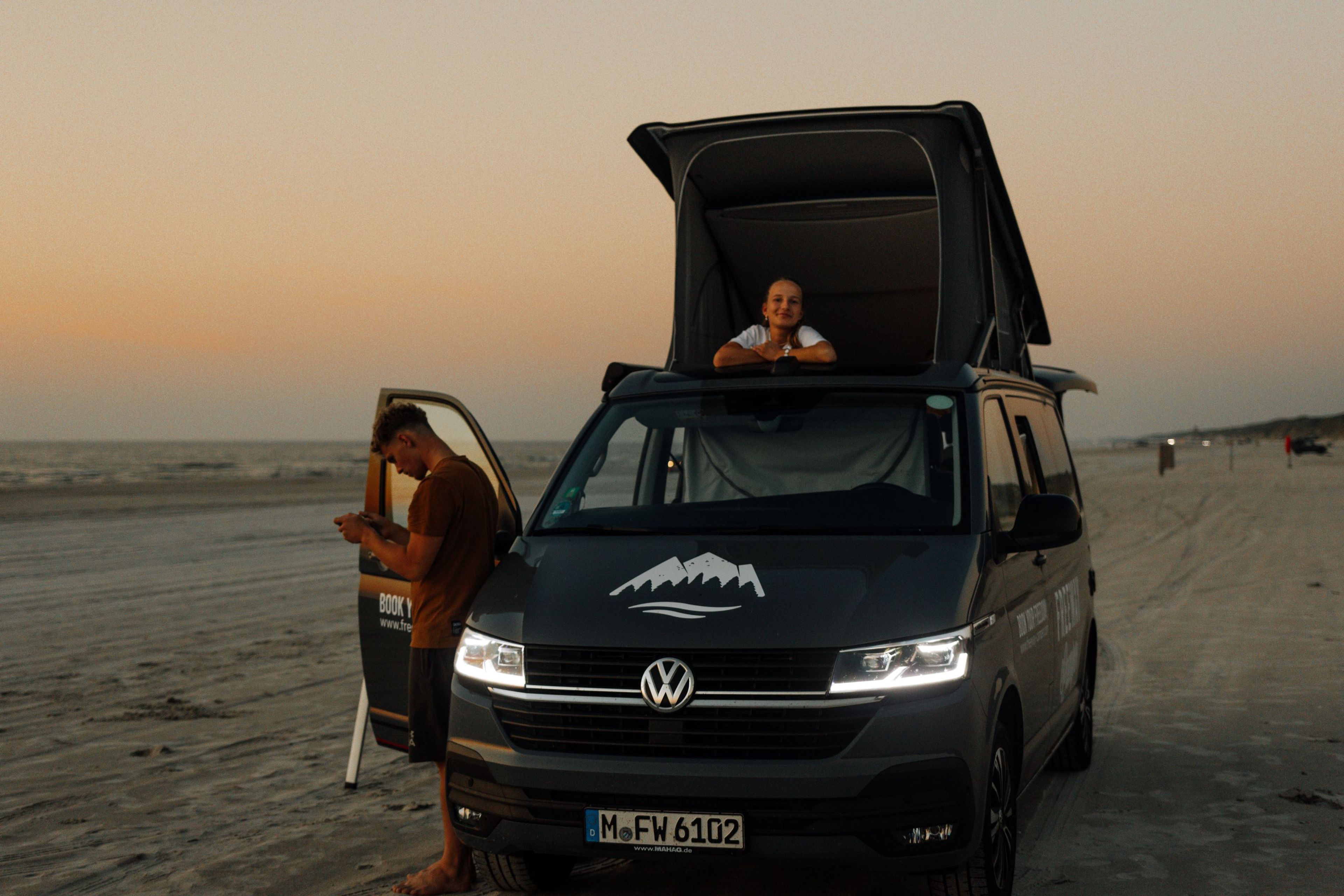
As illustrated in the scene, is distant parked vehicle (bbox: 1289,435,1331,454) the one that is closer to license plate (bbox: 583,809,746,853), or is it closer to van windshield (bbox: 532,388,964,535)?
van windshield (bbox: 532,388,964,535)

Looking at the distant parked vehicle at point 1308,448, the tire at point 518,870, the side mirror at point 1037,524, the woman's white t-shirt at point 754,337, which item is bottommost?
the distant parked vehicle at point 1308,448

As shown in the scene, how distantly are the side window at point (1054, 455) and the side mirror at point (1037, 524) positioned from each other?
168 centimetres

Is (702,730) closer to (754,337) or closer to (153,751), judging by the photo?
(754,337)

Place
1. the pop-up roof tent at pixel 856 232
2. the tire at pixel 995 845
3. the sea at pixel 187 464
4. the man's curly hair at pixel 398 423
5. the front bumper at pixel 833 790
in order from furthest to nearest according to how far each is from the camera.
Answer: the sea at pixel 187 464, the pop-up roof tent at pixel 856 232, the man's curly hair at pixel 398 423, the tire at pixel 995 845, the front bumper at pixel 833 790

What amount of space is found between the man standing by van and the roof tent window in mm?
2861

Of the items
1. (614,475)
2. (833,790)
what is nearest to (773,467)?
(614,475)

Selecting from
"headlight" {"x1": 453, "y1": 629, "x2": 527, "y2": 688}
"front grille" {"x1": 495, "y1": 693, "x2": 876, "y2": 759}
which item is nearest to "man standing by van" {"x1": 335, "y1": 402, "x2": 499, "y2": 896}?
"headlight" {"x1": 453, "y1": 629, "x2": 527, "y2": 688}

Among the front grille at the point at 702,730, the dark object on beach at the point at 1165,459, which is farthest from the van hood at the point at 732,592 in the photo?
the dark object on beach at the point at 1165,459

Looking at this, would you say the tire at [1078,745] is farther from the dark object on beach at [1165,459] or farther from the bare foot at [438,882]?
the dark object on beach at [1165,459]

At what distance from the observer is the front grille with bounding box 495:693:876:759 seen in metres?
3.69

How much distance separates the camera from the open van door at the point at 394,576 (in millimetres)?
5344

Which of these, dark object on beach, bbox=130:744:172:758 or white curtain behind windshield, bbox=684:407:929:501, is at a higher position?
white curtain behind windshield, bbox=684:407:929:501

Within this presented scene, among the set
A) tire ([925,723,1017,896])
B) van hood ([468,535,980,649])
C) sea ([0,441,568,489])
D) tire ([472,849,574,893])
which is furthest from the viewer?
sea ([0,441,568,489])

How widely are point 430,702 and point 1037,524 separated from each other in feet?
7.80
